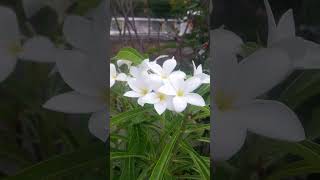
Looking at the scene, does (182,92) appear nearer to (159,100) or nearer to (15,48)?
(159,100)

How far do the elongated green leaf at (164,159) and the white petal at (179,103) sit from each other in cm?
7

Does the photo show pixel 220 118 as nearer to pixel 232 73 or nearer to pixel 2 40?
pixel 232 73

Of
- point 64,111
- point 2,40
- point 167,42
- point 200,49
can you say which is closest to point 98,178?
point 64,111

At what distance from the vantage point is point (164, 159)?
71cm

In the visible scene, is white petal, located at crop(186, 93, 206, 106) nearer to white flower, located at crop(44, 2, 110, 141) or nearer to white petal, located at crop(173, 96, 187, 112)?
white petal, located at crop(173, 96, 187, 112)

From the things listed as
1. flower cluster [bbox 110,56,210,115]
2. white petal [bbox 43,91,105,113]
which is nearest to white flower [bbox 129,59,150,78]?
flower cluster [bbox 110,56,210,115]

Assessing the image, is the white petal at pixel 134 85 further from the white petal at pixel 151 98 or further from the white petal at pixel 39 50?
the white petal at pixel 39 50

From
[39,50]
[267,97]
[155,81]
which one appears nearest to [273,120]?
[267,97]

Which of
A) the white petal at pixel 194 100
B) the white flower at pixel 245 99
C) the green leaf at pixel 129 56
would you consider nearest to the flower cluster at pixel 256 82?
the white flower at pixel 245 99

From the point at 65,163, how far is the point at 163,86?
0.24 m

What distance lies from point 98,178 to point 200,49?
76 centimetres

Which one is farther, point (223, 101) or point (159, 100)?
point (159, 100)

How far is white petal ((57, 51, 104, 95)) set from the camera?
0.58m

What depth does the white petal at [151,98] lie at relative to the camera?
0.74 meters
